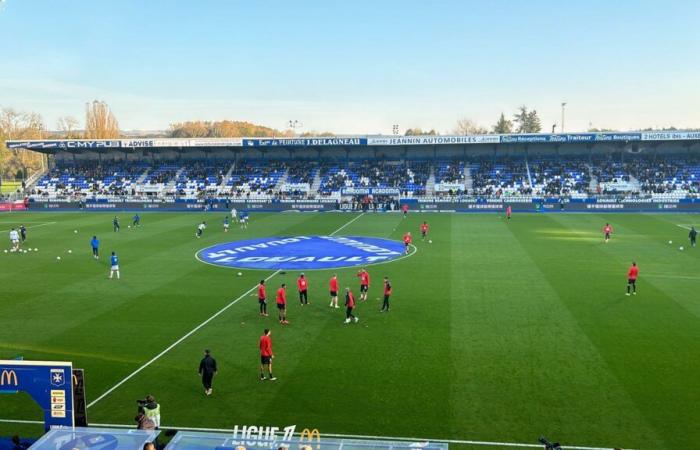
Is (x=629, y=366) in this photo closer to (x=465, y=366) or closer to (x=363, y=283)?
(x=465, y=366)

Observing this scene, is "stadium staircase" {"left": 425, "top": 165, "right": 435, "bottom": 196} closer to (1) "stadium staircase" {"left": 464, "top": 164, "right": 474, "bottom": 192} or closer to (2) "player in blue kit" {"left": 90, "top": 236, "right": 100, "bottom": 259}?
(1) "stadium staircase" {"left": 464, "top": 164, "right": 474, "bottom": 192}

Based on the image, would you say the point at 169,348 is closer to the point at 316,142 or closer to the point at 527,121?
the point at 316,142

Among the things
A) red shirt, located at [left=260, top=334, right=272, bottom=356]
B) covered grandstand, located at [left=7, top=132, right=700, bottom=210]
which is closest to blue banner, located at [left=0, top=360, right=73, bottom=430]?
red shirt, located at [left=260, top=334, right=272, bottom=356]

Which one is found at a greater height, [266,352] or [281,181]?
[281,181]

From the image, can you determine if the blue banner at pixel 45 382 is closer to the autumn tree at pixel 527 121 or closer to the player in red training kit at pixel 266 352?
the player in red training kit at pixel 266 352

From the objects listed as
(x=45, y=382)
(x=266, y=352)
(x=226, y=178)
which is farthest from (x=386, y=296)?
(x=226, y=178)

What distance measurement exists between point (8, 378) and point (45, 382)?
2.15 feet

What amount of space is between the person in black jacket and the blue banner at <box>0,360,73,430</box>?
3748 mm

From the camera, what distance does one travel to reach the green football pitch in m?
12.8

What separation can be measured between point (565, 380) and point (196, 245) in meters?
28.3

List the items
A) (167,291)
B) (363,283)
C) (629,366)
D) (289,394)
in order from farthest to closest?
(167,291) < (363,283) < (629,366) < (289,394)

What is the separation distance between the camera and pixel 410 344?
57.5ft

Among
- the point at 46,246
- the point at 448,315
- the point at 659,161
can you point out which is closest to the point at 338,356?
the point at 448,315

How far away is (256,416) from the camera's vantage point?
12.9m
